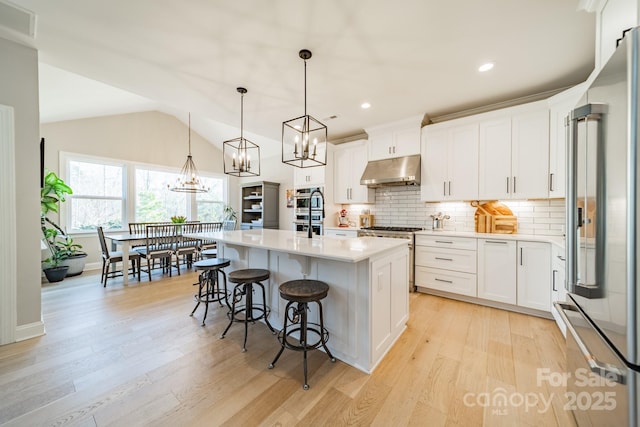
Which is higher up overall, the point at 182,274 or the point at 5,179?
the point at 5,179

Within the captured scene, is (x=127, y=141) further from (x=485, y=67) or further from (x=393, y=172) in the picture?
(x=485, y=67)

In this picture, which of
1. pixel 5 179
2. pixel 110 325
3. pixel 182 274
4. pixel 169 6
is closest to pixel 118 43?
pixel 169 6

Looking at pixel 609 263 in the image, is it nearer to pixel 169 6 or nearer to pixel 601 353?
pixel 601 353

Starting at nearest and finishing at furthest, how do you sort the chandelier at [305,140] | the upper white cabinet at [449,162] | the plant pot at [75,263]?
the chandelier at [305,140]
the upper white cabinet at [449,162]
the plant pot at [75,263]

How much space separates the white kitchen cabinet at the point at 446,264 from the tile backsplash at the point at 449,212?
59 cm

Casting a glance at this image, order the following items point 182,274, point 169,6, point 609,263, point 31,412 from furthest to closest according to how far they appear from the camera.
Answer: point 182,274, point 169,6, point 31,412, point 609,263

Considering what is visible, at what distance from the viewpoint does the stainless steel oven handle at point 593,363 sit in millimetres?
893

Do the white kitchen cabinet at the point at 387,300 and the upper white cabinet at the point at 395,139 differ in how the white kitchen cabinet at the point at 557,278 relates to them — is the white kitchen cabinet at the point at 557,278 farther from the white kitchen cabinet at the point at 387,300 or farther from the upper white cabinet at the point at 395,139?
the upper white cabinet at the point at 395,139

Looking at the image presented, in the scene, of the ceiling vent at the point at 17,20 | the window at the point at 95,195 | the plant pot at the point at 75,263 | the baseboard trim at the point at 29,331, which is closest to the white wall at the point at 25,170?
the baseboard trim at the point at 29,331

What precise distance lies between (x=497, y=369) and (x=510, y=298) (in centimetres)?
140

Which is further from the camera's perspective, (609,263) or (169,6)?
(169,6)

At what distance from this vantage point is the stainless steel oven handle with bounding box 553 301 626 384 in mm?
893

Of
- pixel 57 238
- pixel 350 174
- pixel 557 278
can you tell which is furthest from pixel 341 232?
pixel 57 238

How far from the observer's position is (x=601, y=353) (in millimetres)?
997
